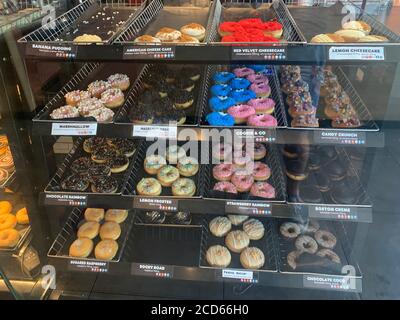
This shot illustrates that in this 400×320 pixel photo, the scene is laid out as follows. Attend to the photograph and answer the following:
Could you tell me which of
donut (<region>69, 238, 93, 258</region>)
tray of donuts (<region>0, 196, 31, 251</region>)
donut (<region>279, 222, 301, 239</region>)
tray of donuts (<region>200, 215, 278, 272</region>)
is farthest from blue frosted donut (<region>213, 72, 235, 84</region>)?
tray of donuts (<region>0, 196, 31, 251</region>)

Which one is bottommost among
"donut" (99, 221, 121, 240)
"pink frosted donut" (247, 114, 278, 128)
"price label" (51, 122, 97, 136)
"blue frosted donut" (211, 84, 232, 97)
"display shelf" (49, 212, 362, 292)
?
"display shelf" (49, 212, 362, 292)

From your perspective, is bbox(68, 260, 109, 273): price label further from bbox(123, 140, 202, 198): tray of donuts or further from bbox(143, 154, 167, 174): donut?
bbox(143, 154, 167, 174): donut

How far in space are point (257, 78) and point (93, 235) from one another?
128 cm

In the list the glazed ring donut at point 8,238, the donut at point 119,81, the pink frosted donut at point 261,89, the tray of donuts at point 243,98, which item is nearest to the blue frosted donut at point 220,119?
the tray of donuts at point 243,98

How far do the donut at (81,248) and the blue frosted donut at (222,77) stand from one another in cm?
114

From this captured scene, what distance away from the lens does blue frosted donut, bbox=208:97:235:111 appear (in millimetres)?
1856

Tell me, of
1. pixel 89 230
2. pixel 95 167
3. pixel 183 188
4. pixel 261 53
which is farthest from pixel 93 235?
pixel 261 53

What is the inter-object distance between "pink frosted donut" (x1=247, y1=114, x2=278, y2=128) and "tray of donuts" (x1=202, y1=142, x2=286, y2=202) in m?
0.34

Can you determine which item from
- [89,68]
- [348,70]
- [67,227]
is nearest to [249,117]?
[348,70]

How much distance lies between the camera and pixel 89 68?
88.0 inches

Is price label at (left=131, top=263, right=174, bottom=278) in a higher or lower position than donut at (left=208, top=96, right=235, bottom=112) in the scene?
lower

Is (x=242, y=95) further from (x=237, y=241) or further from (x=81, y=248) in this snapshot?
(x=81, y=248)

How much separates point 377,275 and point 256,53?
1.50 meters

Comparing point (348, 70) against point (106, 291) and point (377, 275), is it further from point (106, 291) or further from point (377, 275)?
point (106, 291)
